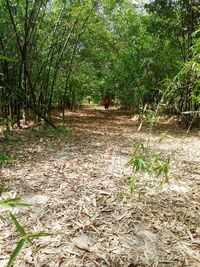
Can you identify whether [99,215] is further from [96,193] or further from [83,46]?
[83,46]

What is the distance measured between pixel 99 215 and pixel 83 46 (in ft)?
35.4

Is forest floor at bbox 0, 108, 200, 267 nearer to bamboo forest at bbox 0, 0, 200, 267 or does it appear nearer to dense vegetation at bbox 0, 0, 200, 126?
bamboo forest at bbox 0, 0, 200, 267

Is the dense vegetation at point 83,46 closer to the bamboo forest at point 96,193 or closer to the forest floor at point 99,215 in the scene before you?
the bamboo forest at point 96,193

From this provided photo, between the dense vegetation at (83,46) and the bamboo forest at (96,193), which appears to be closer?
the bamboo forest at (96,193)

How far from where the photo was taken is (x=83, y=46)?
468 inches

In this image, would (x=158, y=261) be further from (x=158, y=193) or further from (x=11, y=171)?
(x=11, y=171)

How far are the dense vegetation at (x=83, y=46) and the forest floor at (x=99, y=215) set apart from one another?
4.51 ft

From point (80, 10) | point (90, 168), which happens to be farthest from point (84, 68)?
point (90, 168)

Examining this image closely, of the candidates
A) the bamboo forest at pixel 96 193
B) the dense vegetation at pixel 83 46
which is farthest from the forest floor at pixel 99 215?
the dense vegetation at pixel 83 46

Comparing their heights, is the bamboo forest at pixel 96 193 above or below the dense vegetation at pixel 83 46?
below

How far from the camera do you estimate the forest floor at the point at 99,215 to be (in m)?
1.62

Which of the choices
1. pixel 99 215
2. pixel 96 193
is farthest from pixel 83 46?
pixel 99 215

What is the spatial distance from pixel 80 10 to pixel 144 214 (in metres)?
4.75

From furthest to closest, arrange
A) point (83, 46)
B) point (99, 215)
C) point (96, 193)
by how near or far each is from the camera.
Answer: point (83, 46), point (96, 193), point (99, 215)
